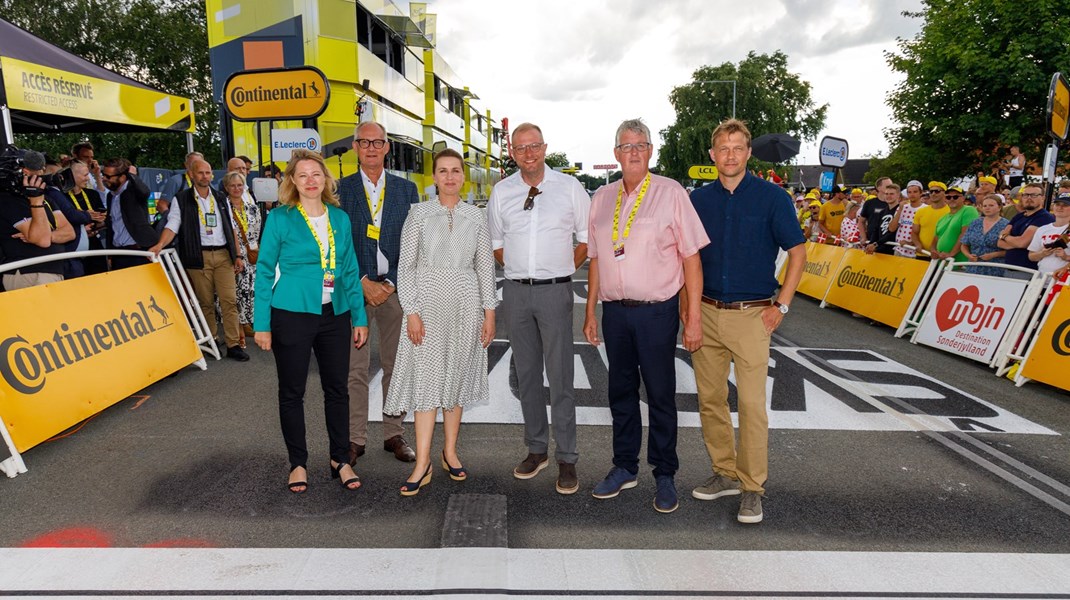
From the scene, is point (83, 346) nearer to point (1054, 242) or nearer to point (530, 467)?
point (530, 467)

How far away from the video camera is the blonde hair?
8.67 feet

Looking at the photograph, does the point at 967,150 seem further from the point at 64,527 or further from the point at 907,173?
the point at 64,527

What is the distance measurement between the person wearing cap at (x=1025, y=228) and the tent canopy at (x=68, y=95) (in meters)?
11.0

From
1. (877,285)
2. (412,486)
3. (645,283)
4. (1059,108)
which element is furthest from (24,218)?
(1059,108)

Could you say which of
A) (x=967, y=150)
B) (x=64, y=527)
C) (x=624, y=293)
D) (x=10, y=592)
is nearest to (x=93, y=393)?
(x=64, y=527)

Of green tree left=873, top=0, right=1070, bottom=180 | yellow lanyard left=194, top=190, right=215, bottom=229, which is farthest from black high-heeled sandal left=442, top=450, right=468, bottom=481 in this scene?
green tree left=873, top=0, right=1070, bottom=180

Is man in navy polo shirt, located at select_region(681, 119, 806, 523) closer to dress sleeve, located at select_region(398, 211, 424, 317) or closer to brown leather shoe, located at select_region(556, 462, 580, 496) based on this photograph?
brown leather shoe, located at select_region(556, 462, 580, 496)

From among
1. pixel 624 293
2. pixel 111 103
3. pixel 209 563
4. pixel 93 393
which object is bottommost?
pixel 209 563

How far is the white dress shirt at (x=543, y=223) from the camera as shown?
396 centimetres

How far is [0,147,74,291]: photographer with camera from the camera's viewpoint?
5.21m

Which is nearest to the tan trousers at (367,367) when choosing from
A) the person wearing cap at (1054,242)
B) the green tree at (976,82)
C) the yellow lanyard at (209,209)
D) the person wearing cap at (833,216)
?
the yellow lanyard at (209,209)

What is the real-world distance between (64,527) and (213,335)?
425 centimetres

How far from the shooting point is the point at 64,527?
3553 millimetres

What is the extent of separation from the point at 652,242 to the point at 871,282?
8204 millimetres
